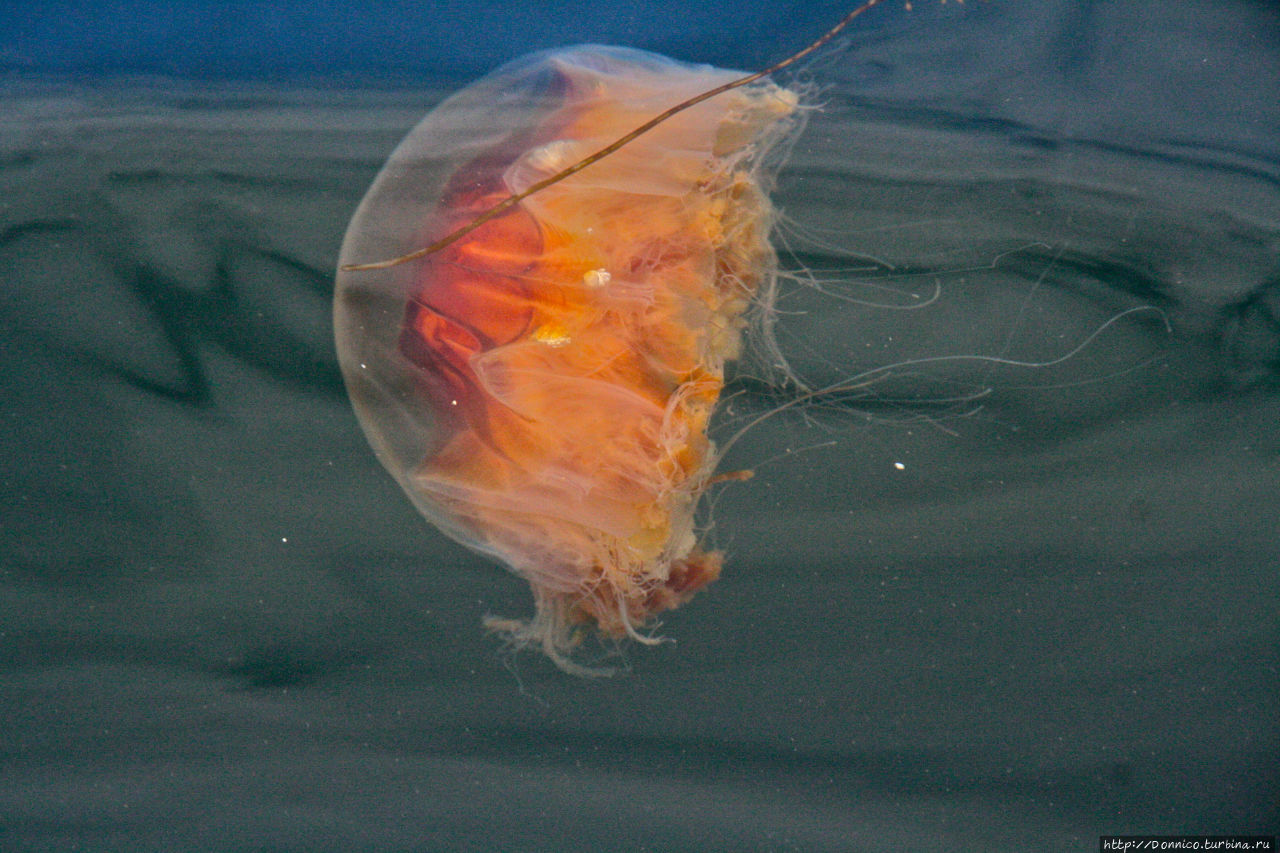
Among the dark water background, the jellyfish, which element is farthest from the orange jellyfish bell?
the dark water background

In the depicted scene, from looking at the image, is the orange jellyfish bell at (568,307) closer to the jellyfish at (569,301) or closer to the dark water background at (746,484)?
the jellyfish at (569,301)

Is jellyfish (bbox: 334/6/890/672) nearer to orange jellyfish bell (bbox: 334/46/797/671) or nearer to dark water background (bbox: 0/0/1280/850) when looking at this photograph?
orange jellyfish bell (bbox: 334/46/797/671)

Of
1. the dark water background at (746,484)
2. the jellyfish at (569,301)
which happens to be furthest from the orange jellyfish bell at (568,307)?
the dark water background at (746,484)

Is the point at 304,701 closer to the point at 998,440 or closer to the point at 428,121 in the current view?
the point at 428,121

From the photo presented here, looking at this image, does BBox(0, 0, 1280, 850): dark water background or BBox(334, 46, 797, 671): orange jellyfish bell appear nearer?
BBox(334, 46, 797, 671): orange jellyfish bell

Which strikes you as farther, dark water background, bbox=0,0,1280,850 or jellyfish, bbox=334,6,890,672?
dark water background, bbox=0,0,1280,850
